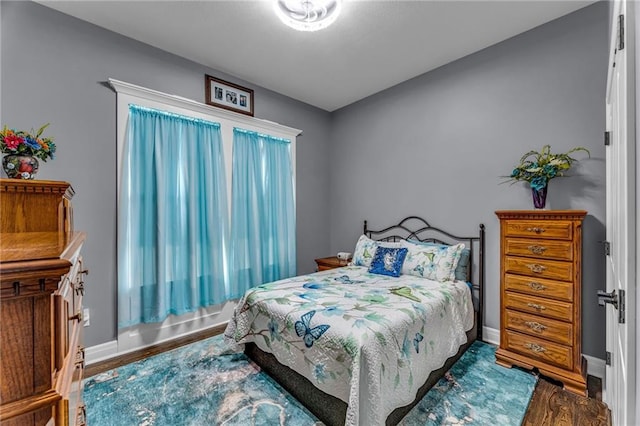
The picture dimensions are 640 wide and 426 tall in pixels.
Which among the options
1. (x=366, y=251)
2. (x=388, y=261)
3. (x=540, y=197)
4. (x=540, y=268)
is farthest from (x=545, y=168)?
(x=366, y=251)

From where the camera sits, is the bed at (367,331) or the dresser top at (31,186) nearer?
the dresser top at (31,186)

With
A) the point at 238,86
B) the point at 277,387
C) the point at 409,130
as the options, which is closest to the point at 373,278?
the point at 277,387

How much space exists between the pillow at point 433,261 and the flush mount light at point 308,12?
2.28 meters

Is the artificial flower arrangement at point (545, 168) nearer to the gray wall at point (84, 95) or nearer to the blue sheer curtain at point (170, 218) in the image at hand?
the blue sheer curtain at point (170, 218)

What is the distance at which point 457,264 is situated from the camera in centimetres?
271

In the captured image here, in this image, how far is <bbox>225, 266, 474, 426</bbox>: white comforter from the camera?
1470 millimetres

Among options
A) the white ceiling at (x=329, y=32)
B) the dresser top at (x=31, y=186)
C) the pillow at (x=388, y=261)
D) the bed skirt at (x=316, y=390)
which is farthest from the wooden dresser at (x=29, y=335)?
the pillow at (x=388, y=261)

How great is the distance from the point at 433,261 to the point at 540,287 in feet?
2.77

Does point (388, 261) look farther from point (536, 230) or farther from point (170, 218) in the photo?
point (170, 218)

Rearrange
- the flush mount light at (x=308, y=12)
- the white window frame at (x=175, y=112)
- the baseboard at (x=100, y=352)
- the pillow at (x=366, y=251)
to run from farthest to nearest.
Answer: the pillow at (x=366, y=251) → the white window frame at (x=175, y=112) → the baseboard at (x=100, y=352) → the flush mount light at (x=308, y=12)

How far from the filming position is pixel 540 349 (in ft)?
6.95

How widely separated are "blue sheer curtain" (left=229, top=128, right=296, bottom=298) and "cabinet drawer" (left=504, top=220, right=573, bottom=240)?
8.34ft

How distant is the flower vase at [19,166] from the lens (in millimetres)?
1447

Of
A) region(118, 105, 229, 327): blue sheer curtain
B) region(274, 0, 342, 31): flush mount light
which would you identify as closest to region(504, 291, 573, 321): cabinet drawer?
region(274, 0, 342, 31): flush mount light
